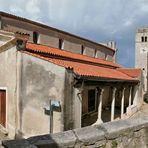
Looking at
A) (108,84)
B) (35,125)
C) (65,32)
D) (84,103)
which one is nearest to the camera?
(35,125)

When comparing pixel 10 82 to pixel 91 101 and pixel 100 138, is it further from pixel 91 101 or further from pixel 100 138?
pixel 100 138

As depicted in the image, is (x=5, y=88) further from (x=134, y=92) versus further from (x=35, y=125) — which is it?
(x=134, y=92)

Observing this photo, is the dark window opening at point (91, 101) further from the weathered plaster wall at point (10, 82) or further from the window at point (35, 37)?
the weathered plaster wall at point (10, 82)

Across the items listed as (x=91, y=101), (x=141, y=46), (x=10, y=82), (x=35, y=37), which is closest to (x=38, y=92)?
(x=10, y=82)

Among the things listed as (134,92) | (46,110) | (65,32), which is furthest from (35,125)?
(134,92)

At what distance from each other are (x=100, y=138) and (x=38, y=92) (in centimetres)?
885

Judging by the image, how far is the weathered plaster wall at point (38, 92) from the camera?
12.0 m

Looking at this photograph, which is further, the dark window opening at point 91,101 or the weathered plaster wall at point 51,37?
the dark window opening at point 91,101

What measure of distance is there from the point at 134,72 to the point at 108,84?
37.3 ft

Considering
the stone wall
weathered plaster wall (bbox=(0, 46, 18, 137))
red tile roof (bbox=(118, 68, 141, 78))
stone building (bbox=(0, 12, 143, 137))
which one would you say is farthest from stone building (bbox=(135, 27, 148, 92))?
the stone wall

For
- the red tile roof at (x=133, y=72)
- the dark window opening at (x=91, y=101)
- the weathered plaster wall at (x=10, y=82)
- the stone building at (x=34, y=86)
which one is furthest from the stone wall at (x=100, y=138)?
the red tile roof at (x=133, y=72)

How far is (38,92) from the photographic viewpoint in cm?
1282

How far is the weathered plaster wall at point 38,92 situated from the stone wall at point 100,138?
713cm

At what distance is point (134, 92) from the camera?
26250 mm
